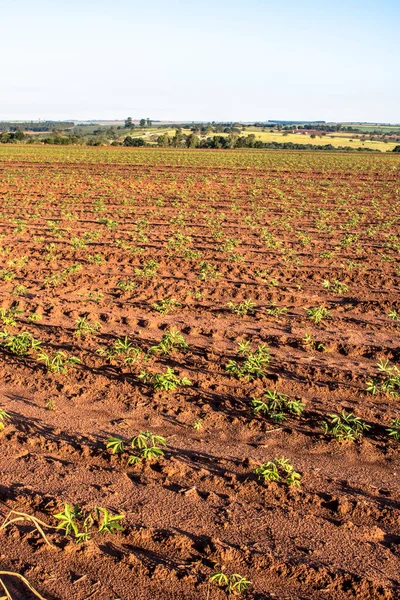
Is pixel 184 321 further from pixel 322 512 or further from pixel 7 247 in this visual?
pixel 7 247

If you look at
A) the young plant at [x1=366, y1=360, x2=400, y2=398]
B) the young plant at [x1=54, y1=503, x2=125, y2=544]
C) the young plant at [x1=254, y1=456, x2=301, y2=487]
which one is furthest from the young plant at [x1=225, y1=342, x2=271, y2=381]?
the young plant at [x1=54, y1=503, x2=125, y2=544]

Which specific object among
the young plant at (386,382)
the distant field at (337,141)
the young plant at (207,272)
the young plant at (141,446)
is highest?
the distant field at (337,141)

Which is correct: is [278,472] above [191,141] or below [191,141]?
below

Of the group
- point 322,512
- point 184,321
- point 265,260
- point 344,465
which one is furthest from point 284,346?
point 265,260

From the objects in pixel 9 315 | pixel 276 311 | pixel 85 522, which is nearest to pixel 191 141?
pixel 276 311

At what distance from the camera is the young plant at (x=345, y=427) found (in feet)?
17.2

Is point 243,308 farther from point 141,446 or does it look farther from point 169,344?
point 141,446

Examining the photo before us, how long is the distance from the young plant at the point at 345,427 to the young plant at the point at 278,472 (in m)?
0.73

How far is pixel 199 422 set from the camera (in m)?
5.47

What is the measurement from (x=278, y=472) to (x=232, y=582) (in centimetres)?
129

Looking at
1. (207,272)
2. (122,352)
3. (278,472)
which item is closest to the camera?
(278,472)

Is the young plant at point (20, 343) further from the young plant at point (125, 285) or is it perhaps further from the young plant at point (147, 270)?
the young plant at point (147, 270)

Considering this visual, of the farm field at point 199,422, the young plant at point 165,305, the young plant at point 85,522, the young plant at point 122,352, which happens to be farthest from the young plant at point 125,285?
the young plant at point 85,522

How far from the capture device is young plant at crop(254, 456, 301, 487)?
4.54 meters
